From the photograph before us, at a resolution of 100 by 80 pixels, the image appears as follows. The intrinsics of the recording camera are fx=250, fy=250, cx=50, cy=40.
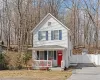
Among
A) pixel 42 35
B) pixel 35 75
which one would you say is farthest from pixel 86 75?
pixel 42 35

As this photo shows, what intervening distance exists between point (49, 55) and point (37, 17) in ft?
72.2

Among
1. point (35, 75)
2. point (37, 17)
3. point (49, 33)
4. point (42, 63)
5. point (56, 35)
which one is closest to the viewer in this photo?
point (35, 75)

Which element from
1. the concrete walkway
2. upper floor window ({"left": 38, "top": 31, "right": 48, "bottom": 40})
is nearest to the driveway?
the concrete walkway

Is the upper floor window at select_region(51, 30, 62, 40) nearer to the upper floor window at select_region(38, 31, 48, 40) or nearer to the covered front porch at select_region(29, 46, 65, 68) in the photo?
the upper floor window at select_region(38, 31, 48, 40)

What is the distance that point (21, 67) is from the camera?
108 feet

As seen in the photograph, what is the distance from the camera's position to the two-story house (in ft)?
110

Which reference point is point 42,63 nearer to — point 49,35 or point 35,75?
point 49,35

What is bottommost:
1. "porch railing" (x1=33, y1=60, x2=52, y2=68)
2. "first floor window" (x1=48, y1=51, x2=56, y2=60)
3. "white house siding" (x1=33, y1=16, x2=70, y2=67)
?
"porch railing" (x1=33, y1=60, x2=52, y2=68)

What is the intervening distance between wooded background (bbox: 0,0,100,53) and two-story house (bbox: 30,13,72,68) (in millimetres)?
13135

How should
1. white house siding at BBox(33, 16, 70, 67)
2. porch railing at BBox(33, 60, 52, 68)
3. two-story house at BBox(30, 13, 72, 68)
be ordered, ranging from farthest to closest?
white house siding at BBox(33, 16, 70, 67)
two-story house at BBox(30, 13, 72, 68)
porch railing at BBox(33, 60, 52, 68)

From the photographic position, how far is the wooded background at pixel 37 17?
51.2m

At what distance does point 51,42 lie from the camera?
113 ft

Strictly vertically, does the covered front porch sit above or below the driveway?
above

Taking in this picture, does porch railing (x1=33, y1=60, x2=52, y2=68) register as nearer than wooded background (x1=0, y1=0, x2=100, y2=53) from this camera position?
Yes
